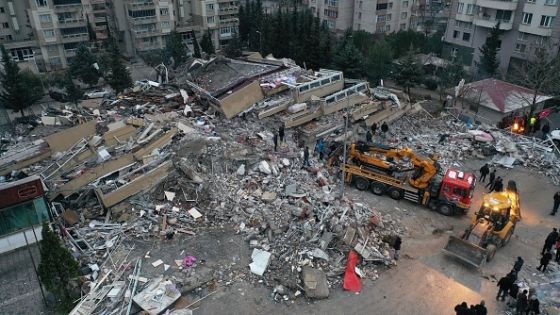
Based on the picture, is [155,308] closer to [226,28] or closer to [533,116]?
[533,116]

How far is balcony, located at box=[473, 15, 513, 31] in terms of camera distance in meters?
36.7

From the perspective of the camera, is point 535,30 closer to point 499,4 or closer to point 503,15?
point 503,15

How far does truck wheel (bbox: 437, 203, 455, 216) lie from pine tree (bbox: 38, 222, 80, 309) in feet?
47.0

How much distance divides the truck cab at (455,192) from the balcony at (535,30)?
2431 centimetres

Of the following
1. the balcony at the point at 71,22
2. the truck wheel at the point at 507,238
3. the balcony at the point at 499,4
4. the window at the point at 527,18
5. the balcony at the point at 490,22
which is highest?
the balcony at the point at 499,4

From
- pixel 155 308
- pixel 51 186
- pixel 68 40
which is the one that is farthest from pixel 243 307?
Result: pixel 68 40

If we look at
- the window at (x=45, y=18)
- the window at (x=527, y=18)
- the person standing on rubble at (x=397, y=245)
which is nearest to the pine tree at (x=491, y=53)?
the window at (x=527, y=18)

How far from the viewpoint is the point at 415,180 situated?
18.1 metres

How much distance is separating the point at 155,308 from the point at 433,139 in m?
18.6

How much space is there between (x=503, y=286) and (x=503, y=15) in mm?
31635

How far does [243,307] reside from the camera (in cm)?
1284

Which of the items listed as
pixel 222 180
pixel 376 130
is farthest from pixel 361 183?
pixel 222 180

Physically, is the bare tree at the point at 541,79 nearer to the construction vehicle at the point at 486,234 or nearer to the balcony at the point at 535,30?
the balcony at the point at 535,30

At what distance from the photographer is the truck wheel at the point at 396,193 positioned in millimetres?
18578
